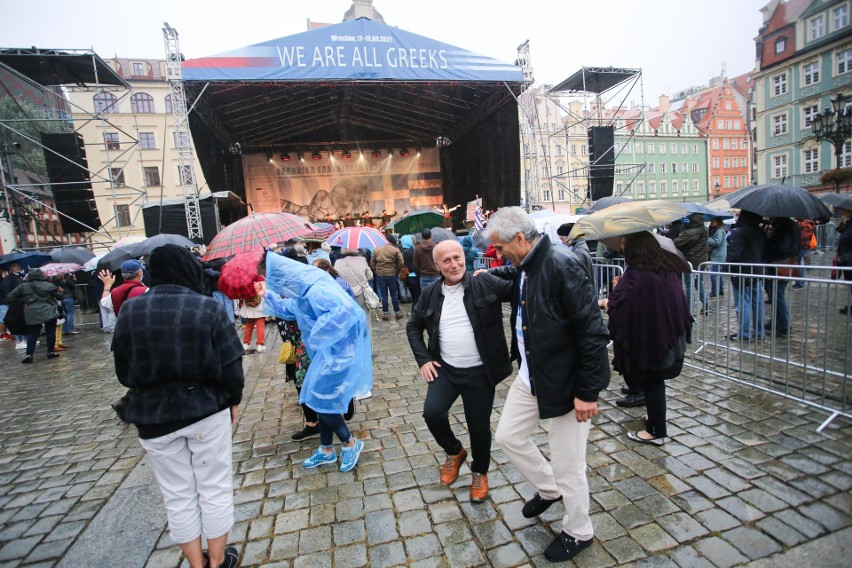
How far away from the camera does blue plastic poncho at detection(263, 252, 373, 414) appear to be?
321cm

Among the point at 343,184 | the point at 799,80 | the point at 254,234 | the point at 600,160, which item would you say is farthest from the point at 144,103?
the point at 799,80

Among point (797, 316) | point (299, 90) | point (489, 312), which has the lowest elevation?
point (797, 316)

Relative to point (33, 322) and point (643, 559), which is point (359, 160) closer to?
point (33, 322)

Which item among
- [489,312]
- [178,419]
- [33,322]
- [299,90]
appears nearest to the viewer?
[178,419]

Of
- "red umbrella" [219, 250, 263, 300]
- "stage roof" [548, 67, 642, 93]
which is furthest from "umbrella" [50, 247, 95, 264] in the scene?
"stage roof" [548, 67, 642, 93]

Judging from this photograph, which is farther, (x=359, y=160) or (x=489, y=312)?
(x=359, y=160)

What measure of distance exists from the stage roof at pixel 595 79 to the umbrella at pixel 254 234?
14.6 meters

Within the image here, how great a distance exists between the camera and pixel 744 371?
4.88 meters

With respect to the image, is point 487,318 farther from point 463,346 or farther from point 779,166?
point 779,166

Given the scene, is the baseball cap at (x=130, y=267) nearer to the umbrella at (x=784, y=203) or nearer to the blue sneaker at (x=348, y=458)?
the blue sneaker at (x=348, y=458)

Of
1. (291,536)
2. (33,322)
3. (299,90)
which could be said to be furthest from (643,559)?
(299,90)

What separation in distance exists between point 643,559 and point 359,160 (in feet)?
80.8

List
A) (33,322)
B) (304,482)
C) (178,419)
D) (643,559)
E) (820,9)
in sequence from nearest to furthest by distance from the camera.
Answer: (178,419)
(643,559)
(304,482)
(820,9)
(33,322)

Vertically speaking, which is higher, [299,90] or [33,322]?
[299,90]
